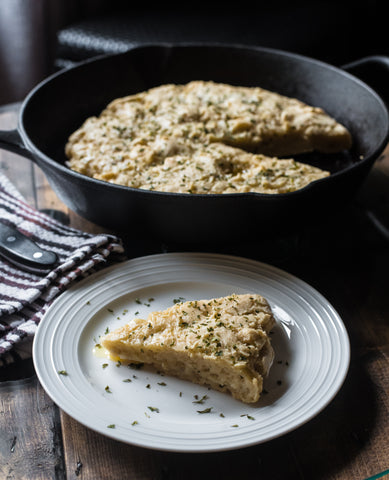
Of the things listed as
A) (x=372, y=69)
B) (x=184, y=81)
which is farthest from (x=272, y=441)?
(x=184, y=81)

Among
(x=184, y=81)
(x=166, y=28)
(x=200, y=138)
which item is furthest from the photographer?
(x=166, y=28)

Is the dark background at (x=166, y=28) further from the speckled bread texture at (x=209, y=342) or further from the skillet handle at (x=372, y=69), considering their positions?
the speckled bread texture at (x=209, y=342)

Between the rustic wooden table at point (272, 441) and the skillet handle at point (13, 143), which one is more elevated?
the skillet handle at point (13, 143)

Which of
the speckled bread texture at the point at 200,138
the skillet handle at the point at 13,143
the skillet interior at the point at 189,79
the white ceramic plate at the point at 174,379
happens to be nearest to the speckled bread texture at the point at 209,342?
the white ceramic plate at the point at 174,379

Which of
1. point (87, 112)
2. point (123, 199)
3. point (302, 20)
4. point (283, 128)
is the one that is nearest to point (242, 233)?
point (123, 199)

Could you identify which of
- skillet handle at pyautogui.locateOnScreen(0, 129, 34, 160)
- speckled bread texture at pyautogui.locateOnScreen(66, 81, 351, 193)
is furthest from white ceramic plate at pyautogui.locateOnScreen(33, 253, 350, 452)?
skillet handle at pyautogui.locateOnScreen(0, 129, 34, 160)

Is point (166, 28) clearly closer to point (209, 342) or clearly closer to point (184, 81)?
point (184, 81)

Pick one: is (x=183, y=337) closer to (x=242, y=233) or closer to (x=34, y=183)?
(x=242, y=233)
